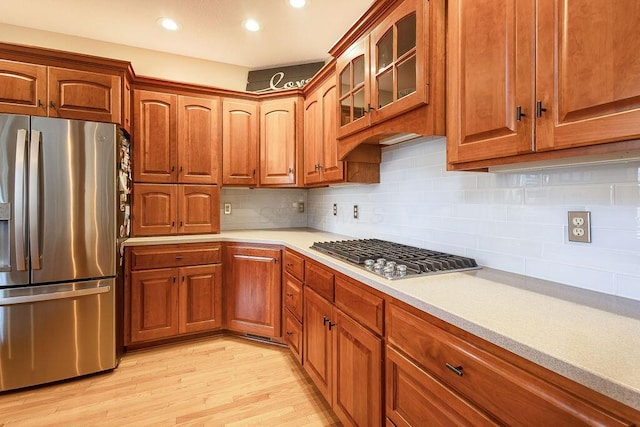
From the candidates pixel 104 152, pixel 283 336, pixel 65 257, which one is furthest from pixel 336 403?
pixel 104 152

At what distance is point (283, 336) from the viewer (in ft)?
8.33

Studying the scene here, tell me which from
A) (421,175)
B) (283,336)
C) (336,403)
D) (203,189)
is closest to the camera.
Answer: (336,403)

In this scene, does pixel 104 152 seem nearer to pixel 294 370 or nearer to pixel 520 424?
pixel 294 370

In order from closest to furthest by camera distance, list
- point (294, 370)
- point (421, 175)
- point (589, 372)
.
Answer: point (589, 372) → point (421, 175) → point (294, 370)

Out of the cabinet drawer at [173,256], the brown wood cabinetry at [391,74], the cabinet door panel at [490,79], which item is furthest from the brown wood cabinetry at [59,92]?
the cabinet door panel at [490,79]

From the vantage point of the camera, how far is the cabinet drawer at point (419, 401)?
86 cm

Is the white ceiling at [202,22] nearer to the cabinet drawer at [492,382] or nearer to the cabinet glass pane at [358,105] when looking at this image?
the cabinet glass pane at [358,105]

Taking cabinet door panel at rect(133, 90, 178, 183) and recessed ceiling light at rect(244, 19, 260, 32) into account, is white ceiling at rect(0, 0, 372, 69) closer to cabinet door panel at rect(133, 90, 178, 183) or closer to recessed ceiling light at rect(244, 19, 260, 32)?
recessed ceiling light at rect(244, 19, 260, 32)

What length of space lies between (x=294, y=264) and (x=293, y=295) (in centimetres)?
24

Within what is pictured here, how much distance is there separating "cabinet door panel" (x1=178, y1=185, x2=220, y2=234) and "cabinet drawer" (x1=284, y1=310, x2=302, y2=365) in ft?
3.72

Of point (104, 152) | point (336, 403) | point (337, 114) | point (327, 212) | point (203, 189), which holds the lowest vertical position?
point (336, 403)

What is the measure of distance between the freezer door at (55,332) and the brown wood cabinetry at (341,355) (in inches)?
58.1

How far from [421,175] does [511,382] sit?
4.33 ft

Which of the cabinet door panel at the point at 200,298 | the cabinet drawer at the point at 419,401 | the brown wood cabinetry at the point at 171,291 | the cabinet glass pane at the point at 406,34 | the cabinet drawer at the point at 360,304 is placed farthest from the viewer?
the cabinet door panel at the point at 200,298
